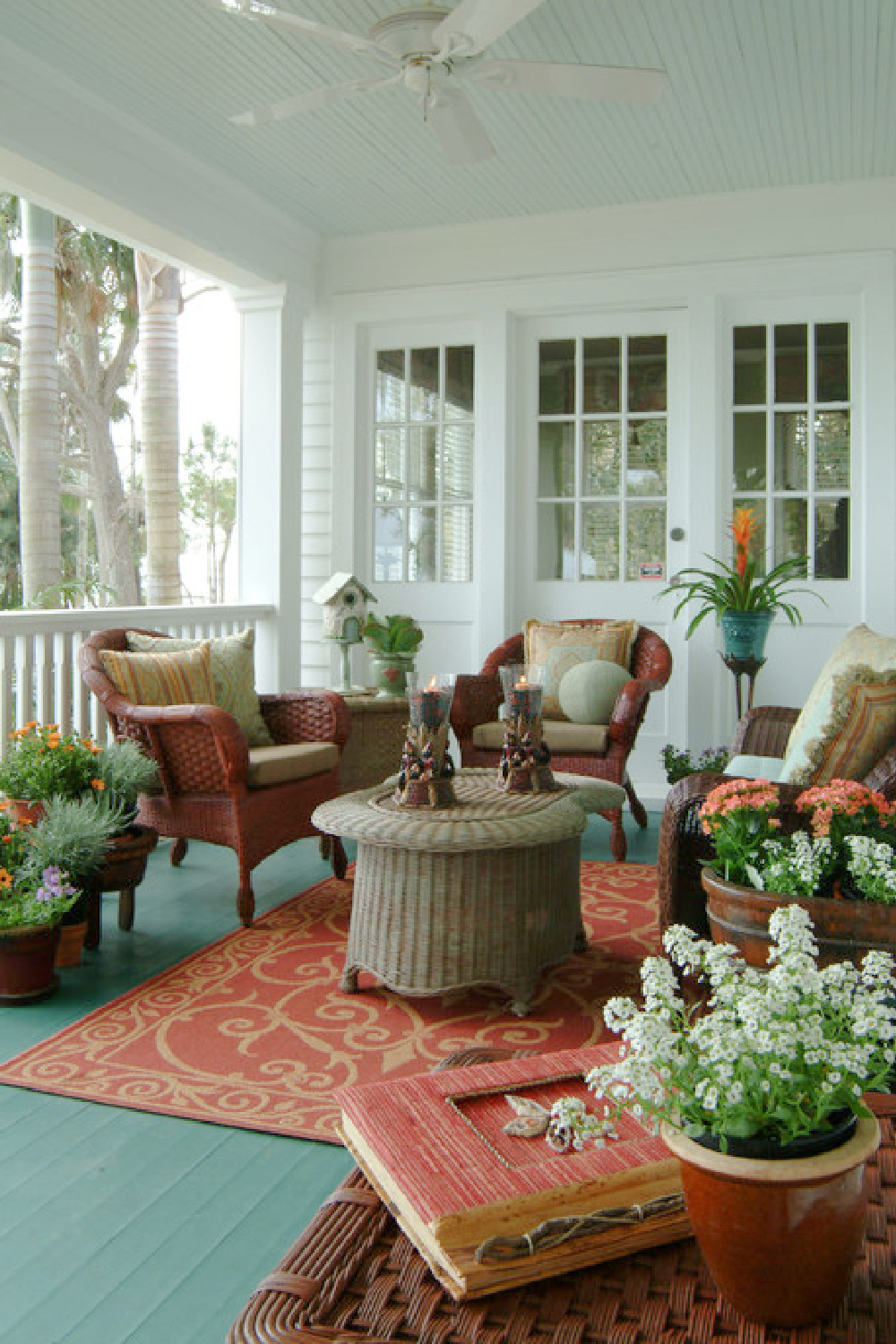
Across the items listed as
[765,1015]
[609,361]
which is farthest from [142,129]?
[765,1015]

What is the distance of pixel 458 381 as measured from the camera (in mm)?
6035

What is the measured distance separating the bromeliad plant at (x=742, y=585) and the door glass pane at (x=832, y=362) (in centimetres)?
67

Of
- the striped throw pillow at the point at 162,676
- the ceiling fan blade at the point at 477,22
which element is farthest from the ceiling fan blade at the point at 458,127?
the striped throw pillow at the point at 162,676

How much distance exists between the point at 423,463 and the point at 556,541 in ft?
2.80

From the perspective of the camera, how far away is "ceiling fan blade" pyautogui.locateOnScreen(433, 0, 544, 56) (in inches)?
113

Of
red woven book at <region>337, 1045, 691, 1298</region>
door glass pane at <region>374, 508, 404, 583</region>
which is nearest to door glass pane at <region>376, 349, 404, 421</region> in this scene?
door glass pane at <region>374, 508, 404, 583</region>

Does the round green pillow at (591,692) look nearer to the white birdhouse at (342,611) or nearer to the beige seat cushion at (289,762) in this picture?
the white birdhouse at (342,611)

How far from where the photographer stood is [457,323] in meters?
5.98

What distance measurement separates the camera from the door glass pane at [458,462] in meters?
6.03

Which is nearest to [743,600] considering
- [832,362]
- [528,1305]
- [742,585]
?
[742,585]

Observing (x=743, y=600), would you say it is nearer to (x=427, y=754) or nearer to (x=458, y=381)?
(x=458, y=381)

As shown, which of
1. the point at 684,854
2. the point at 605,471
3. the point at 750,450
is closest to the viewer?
the point at 684,854

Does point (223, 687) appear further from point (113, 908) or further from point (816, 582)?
point (816, 582)

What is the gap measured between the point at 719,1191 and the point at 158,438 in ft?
25.2
